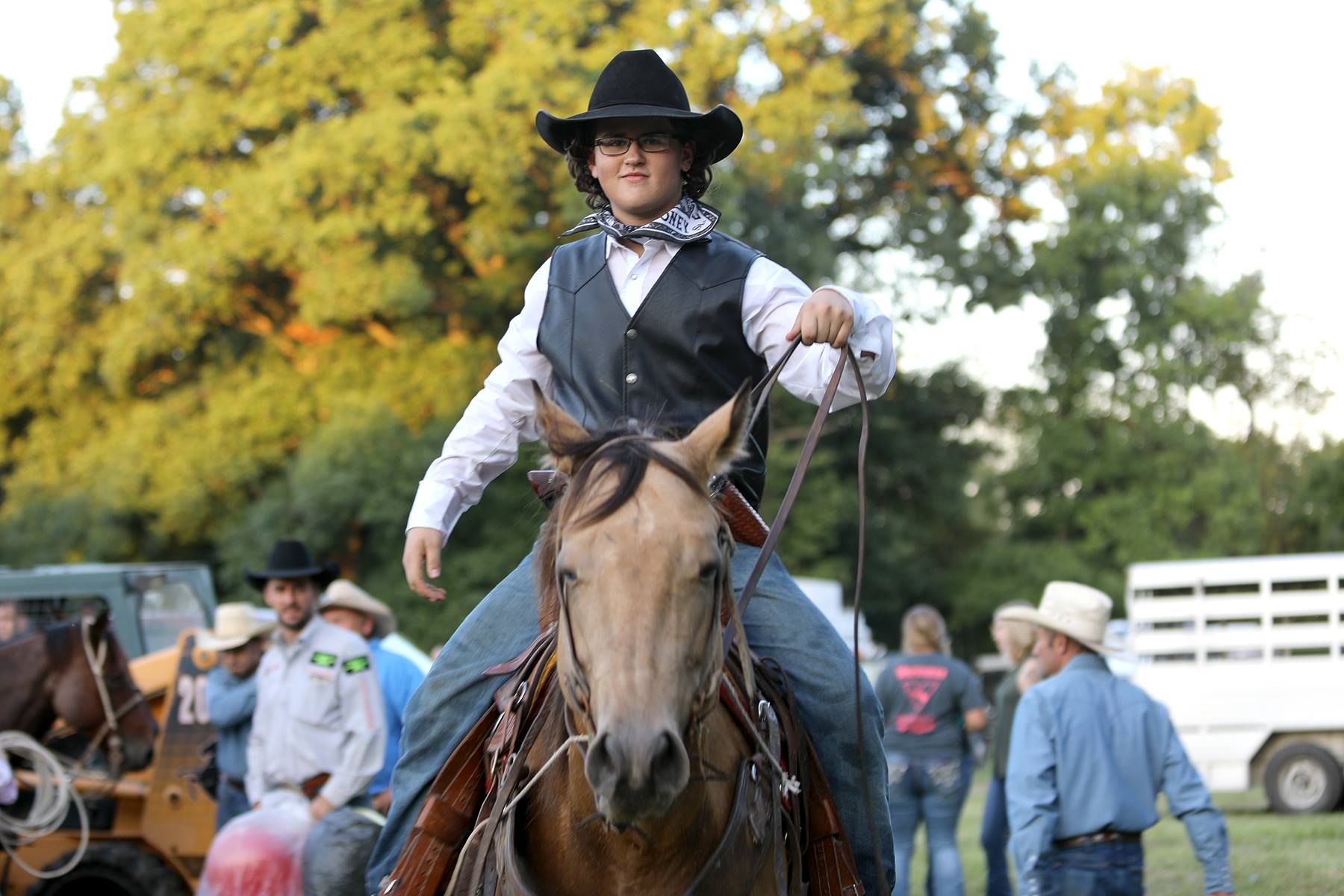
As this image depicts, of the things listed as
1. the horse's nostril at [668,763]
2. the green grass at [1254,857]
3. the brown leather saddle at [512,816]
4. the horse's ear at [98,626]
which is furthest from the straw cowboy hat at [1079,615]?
the horse's ear at [98,626]

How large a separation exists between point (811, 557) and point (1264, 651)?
34.6 ft

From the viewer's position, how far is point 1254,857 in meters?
11.4

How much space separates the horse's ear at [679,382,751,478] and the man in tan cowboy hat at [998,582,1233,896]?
13.2 ft

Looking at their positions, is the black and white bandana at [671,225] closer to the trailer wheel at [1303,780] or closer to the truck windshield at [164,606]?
the truck windshield at [164,606]

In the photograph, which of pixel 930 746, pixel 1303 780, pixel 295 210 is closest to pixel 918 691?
pixel 930 746

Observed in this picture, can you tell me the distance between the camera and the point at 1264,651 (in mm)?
17531

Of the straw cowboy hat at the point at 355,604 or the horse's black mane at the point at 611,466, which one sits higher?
the horse's black mane at the point at 611,466

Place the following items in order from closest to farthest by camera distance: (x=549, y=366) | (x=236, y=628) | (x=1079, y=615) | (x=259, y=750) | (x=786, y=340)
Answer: (x=786, y=340) < (x=549, y=366) < (x=1079, y=615) < (x=259, y=750) < (x=236, y=628)

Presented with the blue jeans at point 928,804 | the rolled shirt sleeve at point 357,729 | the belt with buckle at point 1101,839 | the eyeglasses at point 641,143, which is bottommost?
the blue jeans at point 928,804

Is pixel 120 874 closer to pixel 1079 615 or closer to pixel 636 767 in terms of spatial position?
pixel 1079 615

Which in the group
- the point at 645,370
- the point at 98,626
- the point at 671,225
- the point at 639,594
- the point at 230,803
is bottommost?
the point at 230,803

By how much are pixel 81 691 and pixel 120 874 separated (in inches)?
48.2

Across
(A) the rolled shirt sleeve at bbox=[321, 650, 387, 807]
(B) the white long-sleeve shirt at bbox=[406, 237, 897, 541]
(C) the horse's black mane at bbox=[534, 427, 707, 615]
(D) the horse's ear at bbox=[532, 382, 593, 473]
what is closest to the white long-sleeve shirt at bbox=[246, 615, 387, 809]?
(A) the rolled shirt sleeve at bbox=[321, 650, 387, 807]

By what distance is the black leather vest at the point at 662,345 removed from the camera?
4.04m
